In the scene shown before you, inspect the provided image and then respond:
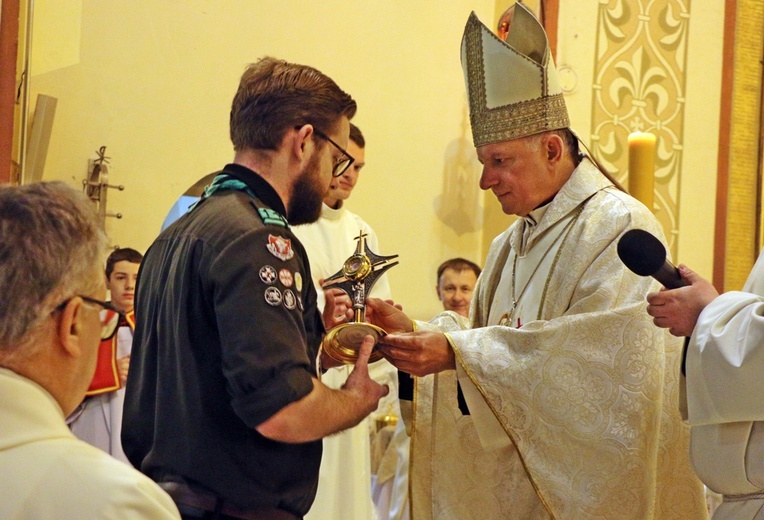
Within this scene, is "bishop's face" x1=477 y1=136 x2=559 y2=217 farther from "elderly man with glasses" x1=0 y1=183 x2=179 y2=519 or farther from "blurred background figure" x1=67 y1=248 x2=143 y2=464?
"blurred background figure" x1=67 y1=248 x2=143 y2=464

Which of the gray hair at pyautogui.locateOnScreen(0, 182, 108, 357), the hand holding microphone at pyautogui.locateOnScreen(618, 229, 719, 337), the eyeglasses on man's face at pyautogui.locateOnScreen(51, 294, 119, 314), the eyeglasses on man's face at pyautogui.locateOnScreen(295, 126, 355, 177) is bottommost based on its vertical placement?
the hand holding microphone at pyautogui.locateOnScreen(618, 229, 719, 337)

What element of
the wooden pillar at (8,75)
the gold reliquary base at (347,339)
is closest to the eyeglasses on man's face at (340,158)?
the gold reliquary base at (347,339)

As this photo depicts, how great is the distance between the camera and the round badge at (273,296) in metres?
2.38

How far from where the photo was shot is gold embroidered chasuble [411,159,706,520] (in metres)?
3.11

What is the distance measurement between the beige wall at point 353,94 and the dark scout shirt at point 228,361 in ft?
11.2

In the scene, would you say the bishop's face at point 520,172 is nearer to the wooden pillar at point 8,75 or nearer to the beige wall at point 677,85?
the wooden pillar at point 8,75

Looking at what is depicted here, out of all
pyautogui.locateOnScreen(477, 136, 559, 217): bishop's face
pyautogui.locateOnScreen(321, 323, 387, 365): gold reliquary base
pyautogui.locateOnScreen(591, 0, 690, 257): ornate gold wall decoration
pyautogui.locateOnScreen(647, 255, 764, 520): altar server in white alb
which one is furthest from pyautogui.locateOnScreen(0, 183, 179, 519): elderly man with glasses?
pyautogui.locateOnScreen(591, 0, 690, 257): ornate gold wall decoration

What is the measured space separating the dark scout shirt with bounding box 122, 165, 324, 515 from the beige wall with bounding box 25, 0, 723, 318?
3.41 m

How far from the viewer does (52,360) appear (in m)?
1.69

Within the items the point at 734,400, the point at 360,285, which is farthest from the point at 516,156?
the point at 734,400

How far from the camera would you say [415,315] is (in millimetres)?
6578

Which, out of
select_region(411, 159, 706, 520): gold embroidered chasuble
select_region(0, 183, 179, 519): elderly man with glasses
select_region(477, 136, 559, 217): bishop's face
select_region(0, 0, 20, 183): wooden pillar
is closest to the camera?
select_region(0, 183, 179, 519): elderly man with glasses

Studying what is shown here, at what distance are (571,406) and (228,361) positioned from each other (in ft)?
4.07

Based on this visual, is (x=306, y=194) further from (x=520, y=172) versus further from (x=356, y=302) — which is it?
(x=520, y=172)
